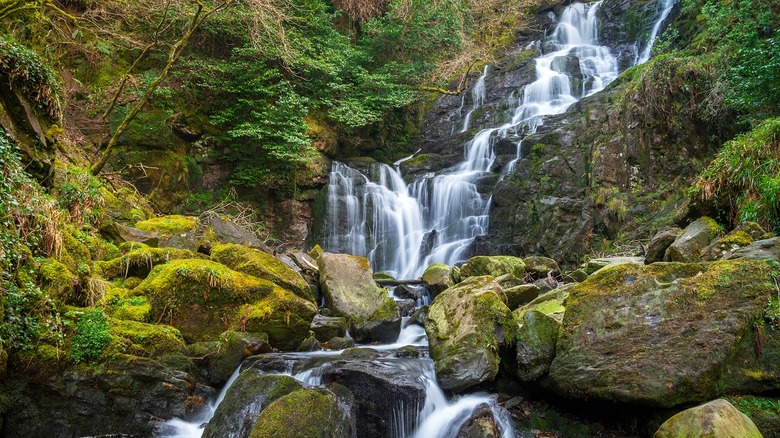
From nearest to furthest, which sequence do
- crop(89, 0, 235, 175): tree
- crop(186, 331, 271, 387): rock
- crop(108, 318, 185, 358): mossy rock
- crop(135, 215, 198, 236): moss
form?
crop(108, 318, 185, 358): mossy rock
crop(186, 331, 271, 387): rock
crop(89, 0, 235, 175): tree
crop(135, 215, 198, 236): moss

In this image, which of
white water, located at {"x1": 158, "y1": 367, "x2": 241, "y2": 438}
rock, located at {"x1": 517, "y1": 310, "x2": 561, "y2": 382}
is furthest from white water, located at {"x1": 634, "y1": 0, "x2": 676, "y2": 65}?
white water, located at {"x1": 158, "y1": 367, "x2": 241, "y2": 438}

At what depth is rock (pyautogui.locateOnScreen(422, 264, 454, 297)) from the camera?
34.4 feet

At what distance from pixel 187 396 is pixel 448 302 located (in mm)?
3746

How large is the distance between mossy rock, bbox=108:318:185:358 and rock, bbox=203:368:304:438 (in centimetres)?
125

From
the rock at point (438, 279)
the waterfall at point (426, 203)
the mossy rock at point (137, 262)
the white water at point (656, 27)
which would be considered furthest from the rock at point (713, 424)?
the white water at point (656, 27)

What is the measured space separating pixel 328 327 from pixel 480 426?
135 inches

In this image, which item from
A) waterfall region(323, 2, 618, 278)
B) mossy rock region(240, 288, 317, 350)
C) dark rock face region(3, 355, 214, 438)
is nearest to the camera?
dark rock face region(3, 355, 214, 438)

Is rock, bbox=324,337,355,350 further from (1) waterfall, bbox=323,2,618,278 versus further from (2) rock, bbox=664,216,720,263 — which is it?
(1) waterfall, bbox=323,2,618,278

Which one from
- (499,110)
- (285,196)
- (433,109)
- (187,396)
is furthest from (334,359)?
(433,109)

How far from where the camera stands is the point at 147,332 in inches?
212

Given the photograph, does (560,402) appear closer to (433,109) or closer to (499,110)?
(499,110)

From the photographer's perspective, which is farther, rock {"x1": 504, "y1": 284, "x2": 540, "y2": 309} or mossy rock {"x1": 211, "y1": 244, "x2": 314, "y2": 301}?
mossy rock {"x1": 211, "y1": 244, "x2": 314, "y2": 301}

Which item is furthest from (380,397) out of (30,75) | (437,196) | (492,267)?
(437,196)

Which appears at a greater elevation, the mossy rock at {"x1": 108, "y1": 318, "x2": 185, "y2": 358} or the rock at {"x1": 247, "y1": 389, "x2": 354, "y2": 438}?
the mossy rock at {"x1": 108, "y1": 318, "x2": 185, "y2": 358}
